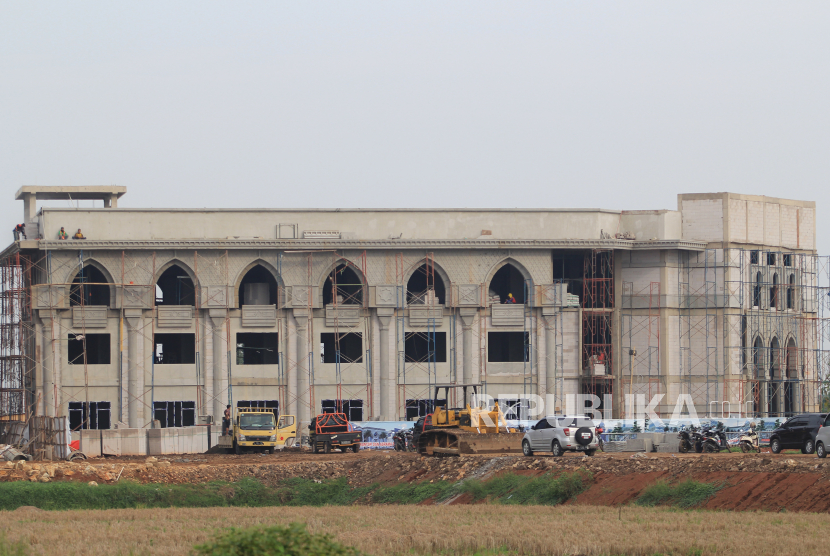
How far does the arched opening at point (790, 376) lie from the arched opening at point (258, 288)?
2803 centimetres

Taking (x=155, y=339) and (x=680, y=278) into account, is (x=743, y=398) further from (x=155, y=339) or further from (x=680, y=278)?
(x=155, y=339)

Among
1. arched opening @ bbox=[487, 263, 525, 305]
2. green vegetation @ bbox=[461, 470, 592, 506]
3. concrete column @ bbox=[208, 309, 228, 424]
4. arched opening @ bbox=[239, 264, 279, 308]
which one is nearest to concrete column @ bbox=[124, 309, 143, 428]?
concrete column @ bbox=[208, 309, 228, 424]

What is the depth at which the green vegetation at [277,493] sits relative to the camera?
31.3 m

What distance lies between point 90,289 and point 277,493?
27312mm

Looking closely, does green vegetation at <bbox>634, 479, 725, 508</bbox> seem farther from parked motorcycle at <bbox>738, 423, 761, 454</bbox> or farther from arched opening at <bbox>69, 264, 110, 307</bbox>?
arched opening at <bbox>69, 264, 110, 307</bbox>

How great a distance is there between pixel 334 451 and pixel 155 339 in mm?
15642

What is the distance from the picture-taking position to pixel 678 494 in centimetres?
2822

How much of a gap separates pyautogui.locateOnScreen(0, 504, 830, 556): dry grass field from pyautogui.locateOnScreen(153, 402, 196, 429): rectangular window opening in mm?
28705

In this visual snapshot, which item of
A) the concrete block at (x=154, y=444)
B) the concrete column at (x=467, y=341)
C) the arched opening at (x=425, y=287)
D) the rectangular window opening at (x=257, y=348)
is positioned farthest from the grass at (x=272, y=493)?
the arched opening at (x=425, y=287)

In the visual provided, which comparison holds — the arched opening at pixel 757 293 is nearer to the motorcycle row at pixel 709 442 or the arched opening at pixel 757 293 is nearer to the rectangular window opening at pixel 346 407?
the motorcycle row at pixel 709 442

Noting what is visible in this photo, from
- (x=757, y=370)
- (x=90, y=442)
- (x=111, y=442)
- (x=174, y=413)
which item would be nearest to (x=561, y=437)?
(x=111, y=442)

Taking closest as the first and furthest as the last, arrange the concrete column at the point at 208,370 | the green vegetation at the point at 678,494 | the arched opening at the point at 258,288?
the green vegetation at the point at 678,494 < the concrete column at the point at 208,370 < the arched opening at the point at 258,288

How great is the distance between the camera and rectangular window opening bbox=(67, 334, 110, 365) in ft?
193

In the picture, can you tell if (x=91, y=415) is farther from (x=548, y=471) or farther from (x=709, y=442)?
(x=548, y=471)
